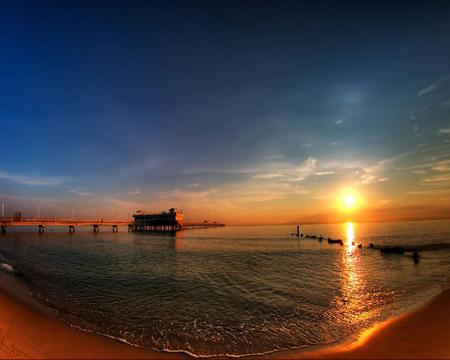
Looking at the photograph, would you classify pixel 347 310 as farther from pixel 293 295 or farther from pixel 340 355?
pixel 340 355

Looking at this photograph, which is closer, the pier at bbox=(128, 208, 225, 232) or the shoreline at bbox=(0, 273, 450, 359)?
the shoreline at bbox=(0, 273, 450, 359)

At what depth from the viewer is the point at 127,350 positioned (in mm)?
8039

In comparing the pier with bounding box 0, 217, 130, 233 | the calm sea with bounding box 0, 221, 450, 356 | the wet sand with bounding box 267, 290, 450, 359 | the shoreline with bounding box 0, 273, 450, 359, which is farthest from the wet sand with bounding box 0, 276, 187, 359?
the pier with bounding box 0, 217, 130, 233

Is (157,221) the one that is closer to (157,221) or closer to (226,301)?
(157,221)

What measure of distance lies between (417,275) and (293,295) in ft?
46.7

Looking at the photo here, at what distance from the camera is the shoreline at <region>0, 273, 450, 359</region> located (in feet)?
25.0

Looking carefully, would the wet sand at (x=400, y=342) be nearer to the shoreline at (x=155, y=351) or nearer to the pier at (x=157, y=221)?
the shoreline at (x=155, y=351)

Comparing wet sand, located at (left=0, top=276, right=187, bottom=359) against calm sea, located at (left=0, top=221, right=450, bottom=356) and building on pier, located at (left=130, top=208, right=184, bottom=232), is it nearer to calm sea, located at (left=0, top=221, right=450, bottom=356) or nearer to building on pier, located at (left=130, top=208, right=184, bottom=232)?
calm sea, located at (left=0, top=221, right=450, bottom=356)

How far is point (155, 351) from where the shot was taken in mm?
8047

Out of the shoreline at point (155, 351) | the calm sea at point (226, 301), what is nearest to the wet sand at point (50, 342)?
the shoreline at point (155, 351)

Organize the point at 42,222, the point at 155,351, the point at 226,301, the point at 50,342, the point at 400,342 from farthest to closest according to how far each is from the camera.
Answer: the point at 42,222
the point at 226,301
the point at 400,342
the point at 50,342
the point at 155,351

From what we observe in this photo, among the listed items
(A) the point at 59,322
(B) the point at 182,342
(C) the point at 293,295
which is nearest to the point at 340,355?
(B) the point at 182,342

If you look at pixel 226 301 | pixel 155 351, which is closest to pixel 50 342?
pixel 155 351

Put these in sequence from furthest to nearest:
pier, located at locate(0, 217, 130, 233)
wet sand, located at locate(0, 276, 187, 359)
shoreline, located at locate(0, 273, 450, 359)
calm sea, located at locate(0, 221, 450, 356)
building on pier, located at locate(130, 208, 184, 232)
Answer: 1. building on pier, located at locate(130, 208, 184, 232)
2. pier, located at locate(0, 217, 130, 233)
3. calm sea, located at locate(0, 221, 450, 356)
4. shoreline, located at locate(0, 273, 450, 359)
5. wet sand, located at locate(0, 276, 187, 359)
